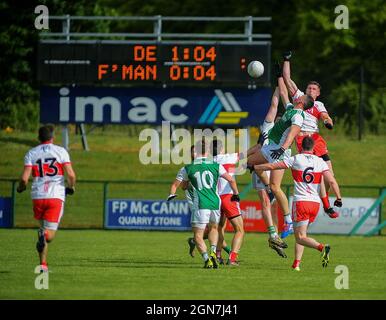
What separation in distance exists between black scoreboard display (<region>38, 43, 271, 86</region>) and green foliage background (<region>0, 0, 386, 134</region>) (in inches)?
311

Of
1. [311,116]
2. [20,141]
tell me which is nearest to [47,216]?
[311,116]

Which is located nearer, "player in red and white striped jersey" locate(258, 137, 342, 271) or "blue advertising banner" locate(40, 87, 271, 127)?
"player in red and white striped jersey" locate(258, 137, 342, 271)

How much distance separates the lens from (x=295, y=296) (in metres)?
14.4

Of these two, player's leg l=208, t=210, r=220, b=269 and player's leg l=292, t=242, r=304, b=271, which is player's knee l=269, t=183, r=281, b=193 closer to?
player's leg l=208, t=210, r=220, b=269

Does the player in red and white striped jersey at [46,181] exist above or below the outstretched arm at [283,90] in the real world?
below

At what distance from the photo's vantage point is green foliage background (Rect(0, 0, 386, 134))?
133 ft

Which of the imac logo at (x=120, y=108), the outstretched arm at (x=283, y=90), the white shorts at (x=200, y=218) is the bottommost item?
the white shorts at (x=200, y=218)

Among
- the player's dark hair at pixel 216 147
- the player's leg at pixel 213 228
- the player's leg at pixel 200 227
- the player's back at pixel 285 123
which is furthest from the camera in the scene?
the player's back at pixel 285 123

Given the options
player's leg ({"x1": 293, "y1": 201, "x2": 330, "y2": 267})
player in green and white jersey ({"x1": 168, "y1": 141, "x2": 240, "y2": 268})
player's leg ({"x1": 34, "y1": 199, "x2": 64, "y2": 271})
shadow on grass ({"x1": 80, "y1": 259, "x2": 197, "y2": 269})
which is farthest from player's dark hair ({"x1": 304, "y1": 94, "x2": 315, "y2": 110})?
player's leg ({"x1": 34, "y1": 199, "x2": 64, "y2": 271})

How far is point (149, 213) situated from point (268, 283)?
1686 cm

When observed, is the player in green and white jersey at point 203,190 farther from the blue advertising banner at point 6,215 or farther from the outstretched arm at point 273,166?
the blue advertising banner at point 6,215

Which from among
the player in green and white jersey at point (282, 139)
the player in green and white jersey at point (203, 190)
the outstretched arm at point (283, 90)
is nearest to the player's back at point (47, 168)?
the player in green and white jersey at point (203, 190)

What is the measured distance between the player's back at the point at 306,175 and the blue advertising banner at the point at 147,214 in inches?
582

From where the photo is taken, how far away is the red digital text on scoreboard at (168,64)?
3081 cm
